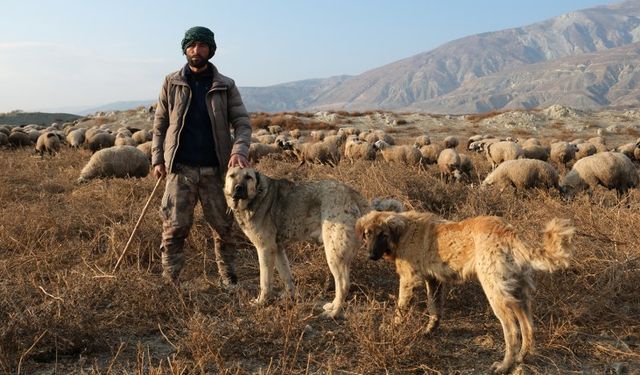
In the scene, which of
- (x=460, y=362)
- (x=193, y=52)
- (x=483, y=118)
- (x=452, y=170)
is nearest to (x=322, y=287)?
(x=460, y=362)

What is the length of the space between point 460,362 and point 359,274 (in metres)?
2.04

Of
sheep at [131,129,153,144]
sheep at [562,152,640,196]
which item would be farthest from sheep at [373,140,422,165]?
sheep at [131,129,153,144]

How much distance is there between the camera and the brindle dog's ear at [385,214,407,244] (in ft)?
14.7

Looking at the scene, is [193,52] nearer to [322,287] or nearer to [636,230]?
[322,287]

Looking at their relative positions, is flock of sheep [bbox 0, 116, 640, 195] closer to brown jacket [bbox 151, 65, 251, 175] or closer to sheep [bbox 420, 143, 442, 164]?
sheep [bbox 420, 143, 442, 164]

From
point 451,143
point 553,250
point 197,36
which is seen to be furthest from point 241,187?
point 451,143

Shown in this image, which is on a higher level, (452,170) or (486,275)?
(486,275)

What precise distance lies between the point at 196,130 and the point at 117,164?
29.5ft

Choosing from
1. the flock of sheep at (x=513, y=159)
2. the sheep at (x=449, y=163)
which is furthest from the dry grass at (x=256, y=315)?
the sheep at (x=449, y=163)

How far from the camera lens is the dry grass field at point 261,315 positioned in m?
3.99

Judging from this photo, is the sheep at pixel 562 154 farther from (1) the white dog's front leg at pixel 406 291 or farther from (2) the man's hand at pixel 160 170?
(2) the man's hand at pixel 160 170

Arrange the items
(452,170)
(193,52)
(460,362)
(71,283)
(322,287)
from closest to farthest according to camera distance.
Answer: (460,362) < (71,283) < (193,52) < (322,287) < (452,170)

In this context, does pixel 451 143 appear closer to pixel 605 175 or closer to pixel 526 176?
pixel 605 175

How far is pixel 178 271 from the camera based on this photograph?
580 cm
